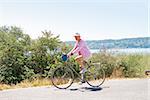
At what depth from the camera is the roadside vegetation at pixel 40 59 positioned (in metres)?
15.9

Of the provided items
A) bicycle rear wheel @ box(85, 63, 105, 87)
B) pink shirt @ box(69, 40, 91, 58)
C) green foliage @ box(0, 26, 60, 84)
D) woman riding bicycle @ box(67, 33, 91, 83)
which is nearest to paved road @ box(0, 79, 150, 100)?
bicycle rear wheel @ box(85, 63, 105, 87)

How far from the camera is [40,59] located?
17.7m

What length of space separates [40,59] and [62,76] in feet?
22.2

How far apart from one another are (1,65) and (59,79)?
6.66 metres

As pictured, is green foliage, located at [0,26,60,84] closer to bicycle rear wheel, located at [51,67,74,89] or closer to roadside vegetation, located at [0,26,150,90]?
roadside vegetation, located at [0,26,150,90]

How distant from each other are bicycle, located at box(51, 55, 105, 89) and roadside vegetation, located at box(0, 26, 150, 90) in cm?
380

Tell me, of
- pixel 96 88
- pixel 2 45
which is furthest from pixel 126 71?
pixel 2 45

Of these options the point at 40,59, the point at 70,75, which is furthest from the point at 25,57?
the point at 70,75

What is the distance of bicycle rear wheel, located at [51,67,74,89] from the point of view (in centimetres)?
1108

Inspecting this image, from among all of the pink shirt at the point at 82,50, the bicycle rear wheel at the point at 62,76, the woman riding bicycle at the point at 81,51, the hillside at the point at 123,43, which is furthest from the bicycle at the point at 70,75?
the hillside at the point at 123,43

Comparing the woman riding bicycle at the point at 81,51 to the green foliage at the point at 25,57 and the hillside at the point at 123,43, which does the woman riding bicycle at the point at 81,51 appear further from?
the green foliage at the point at 25,57

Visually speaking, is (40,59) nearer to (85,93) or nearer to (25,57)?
(25,57)

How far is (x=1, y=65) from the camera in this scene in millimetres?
17078

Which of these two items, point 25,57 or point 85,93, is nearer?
point 85,93
